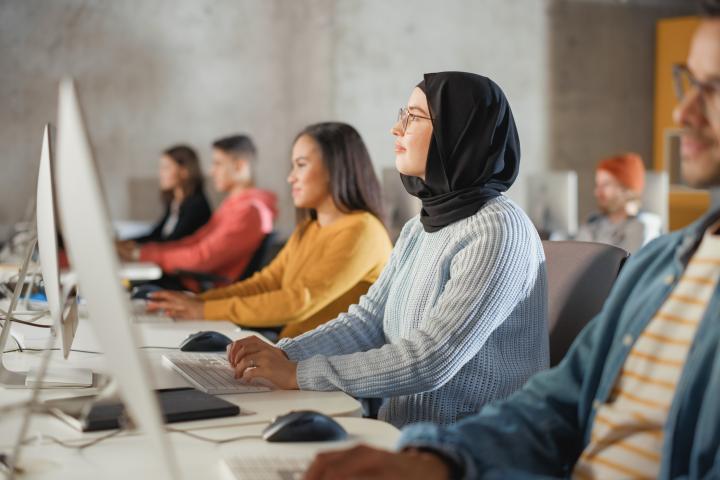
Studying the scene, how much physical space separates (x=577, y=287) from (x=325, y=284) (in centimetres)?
99

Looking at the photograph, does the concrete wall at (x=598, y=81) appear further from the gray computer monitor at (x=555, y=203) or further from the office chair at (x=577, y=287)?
the office chair at (x=577, y=287)

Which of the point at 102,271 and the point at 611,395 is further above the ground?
the point at 102,271

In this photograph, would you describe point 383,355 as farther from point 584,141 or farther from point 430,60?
point 584,141

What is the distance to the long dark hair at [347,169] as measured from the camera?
2945 millimetres

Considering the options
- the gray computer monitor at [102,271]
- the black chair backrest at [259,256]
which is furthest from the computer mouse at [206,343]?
the black chair backrest at [259,256]

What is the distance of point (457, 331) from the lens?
168 centimetres

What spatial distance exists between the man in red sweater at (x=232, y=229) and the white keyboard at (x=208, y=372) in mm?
2521

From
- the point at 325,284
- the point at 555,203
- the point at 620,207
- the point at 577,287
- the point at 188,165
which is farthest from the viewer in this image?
the point at 188,165

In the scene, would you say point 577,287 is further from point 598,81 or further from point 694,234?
point 598,81

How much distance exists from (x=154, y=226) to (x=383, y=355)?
5252 millimetres

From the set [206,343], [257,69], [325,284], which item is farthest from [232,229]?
[257,69]

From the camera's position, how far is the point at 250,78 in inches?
276

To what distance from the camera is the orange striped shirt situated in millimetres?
1104

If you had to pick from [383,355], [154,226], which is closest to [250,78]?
[154,226]
